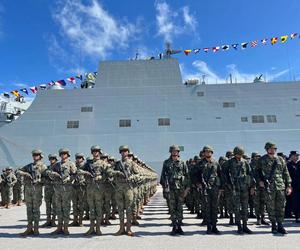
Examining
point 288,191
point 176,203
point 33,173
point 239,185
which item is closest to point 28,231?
point 33,173

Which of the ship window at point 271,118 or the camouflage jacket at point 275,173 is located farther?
the ship window at point 271,118

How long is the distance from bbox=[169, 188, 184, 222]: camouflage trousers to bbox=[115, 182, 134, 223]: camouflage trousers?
784 mm

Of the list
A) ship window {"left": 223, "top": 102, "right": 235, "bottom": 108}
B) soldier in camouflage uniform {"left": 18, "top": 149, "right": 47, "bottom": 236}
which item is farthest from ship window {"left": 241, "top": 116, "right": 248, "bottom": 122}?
soldier in camouflage uniform {"left": 18, "top": 149, "right": 47, "bottom": 236}

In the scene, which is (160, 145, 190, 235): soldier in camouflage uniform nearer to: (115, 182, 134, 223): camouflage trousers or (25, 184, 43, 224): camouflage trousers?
(115, 182, 134, 223): camouflage trousers

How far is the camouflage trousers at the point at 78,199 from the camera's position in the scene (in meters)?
7.40

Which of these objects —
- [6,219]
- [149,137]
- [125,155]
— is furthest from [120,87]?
[125,155]

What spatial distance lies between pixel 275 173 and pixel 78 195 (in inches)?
175

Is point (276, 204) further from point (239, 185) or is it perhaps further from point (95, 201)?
point (95, 201)

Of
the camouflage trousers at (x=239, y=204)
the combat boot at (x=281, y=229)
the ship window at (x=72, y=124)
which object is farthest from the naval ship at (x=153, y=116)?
the combat boot at (x=281, y=229)

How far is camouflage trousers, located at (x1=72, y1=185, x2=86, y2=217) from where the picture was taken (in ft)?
24.3

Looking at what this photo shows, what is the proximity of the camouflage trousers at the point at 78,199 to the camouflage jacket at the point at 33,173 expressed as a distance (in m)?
1.38

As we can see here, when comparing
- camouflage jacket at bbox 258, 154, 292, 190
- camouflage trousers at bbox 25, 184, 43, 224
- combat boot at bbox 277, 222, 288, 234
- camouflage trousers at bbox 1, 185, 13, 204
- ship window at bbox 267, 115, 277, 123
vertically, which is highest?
ship window at bbox 267, 115, 277, 123

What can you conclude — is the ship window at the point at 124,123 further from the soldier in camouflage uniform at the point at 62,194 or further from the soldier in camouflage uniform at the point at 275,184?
the soldier in camouflage uniform at the point at 275,184

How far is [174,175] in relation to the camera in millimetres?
6129
